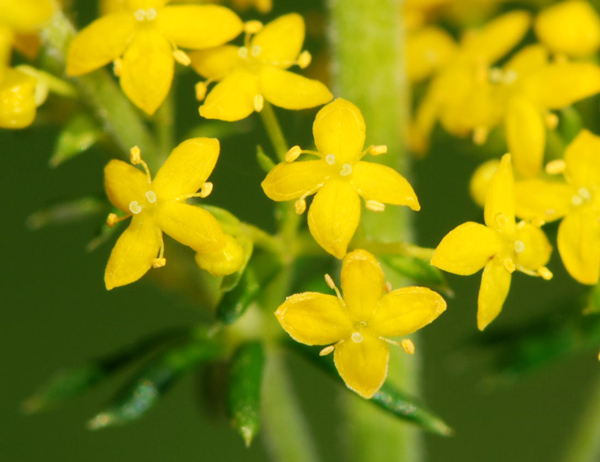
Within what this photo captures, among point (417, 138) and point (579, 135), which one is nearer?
point (579, 135)

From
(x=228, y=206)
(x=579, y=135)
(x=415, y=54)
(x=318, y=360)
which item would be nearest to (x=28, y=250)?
(x=228, y=206)

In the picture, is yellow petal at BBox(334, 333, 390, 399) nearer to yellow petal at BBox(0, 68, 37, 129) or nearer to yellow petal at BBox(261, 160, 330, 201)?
yellow petal at BBox(261, 160, 330, 201)

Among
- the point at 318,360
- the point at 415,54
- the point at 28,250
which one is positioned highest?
the point at 415,54

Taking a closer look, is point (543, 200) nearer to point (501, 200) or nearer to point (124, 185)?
point (501, 200)

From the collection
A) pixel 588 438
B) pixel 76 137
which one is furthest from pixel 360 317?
pixel 588 438

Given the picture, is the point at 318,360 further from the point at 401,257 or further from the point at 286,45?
the point at 286,45

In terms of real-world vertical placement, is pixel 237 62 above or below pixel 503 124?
above
